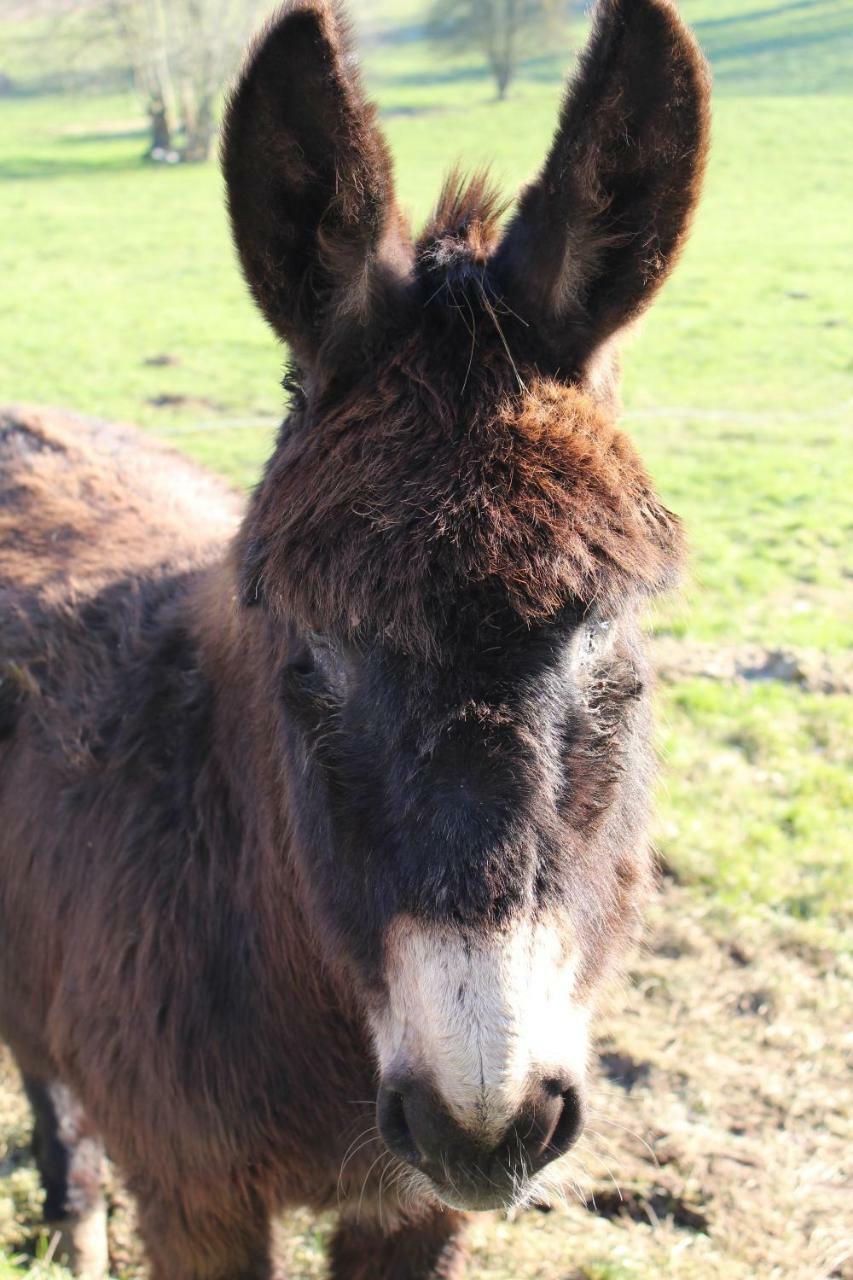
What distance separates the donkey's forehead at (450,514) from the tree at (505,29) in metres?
48.5

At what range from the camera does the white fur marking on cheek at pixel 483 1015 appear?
5.77ft

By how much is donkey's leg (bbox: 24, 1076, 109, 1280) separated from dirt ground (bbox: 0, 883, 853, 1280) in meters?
0.15

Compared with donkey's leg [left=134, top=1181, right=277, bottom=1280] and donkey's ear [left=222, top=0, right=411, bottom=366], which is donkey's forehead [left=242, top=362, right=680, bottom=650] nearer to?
donkey's ear [left=222, top=0, right=411, bottom=366]

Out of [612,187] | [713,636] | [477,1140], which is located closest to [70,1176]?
[477,1140]

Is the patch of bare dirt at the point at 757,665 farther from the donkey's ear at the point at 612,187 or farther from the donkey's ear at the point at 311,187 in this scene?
the donkey's ear at the point at 311,187

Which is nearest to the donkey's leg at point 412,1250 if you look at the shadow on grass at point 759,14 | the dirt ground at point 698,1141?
the dirt ground at point 698,1141

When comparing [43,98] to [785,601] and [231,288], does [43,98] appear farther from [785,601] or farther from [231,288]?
[785,601]

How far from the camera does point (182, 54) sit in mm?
34562

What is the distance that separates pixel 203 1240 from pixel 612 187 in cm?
275

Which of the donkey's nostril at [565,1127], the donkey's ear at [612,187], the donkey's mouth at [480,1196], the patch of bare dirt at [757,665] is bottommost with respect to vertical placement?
the patch of bare dirt at [757,665]

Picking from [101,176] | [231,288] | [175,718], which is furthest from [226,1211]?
[101,176]

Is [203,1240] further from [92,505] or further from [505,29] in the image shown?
[505,29]

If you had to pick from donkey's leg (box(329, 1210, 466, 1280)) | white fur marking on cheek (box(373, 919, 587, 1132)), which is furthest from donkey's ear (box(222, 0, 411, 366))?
donkey's leg (box(329, 1210, 466, 1280))

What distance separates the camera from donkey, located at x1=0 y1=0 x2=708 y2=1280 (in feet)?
6.29
